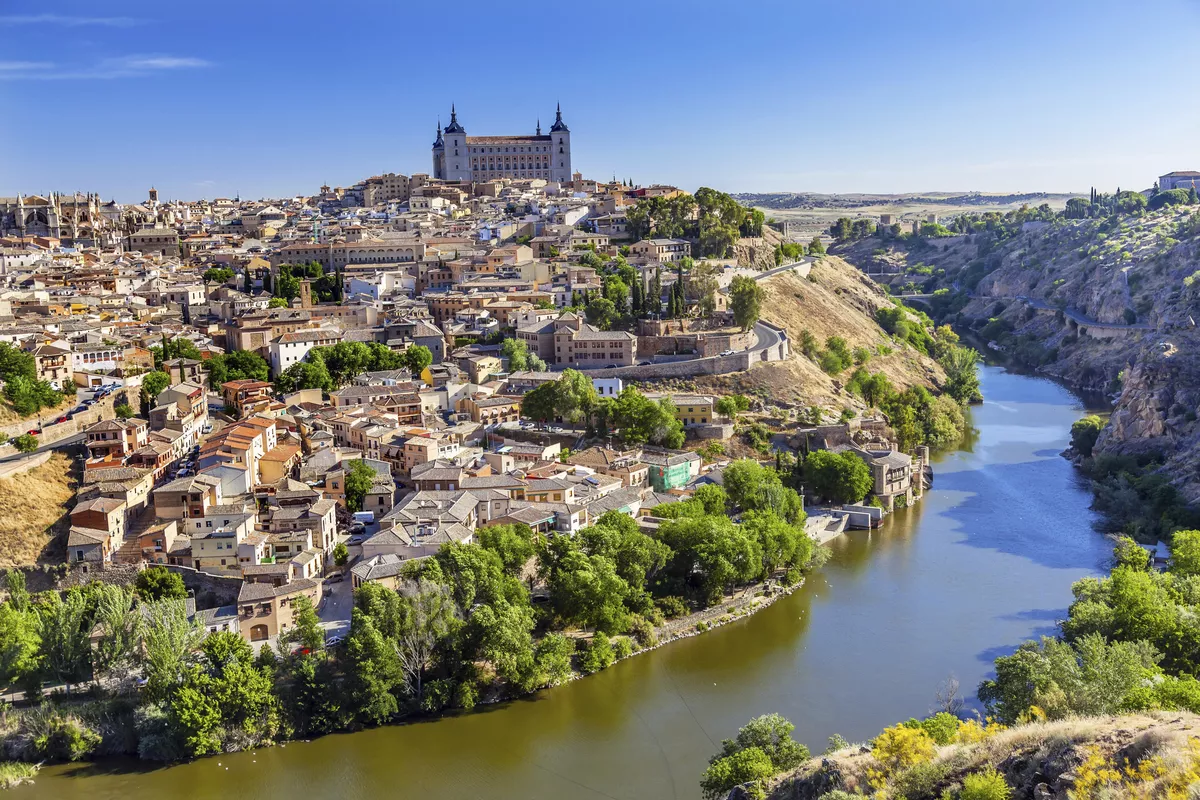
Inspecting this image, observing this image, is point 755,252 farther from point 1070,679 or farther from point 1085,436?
point 1070,679

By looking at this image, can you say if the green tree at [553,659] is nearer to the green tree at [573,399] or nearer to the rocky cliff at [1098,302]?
the green tree at [573,399]

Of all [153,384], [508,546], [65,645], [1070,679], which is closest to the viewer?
[1070,679]

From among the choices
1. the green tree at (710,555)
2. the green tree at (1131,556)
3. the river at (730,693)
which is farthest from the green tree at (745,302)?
the green tree at (1131,556)

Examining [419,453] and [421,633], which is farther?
[419,453]

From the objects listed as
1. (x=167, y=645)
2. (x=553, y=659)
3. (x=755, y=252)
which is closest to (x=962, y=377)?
(x=755, y=252)

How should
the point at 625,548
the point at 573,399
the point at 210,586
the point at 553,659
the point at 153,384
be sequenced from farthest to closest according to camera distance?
the point at 573,399 → the point at 153,384 → the point at 625,548 → the point at 210,586 → the point at 553,659

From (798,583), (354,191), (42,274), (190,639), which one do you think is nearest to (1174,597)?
(798,583)

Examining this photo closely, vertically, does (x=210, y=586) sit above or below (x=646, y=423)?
below
